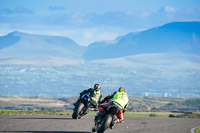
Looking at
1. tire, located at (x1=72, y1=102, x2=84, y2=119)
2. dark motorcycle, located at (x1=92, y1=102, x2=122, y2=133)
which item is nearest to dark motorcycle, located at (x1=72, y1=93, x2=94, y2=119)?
tire, located at (x1=72, y1=102, x2=84, y2=119)

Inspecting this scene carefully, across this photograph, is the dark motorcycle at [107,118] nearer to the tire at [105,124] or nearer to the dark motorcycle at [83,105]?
the tire at [105,124]

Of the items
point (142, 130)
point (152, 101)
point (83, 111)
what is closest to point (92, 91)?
point (83, 111)

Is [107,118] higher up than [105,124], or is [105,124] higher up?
[107,118]

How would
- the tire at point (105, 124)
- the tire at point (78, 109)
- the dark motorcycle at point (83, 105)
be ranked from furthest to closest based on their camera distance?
the tire at point (78, 109), the dark motorcycle at point (83, 105), the tire at point (105, 124)

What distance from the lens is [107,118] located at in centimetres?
2094

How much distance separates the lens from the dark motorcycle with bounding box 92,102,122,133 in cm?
2088

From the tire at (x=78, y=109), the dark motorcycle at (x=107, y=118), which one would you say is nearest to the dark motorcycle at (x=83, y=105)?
the tire at (x=78, y=109)

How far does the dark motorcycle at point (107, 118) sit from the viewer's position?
20.9 metres

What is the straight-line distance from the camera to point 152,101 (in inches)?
5787

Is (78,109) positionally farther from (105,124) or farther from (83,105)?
(105,124)

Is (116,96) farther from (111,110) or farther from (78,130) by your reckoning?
(78,130)

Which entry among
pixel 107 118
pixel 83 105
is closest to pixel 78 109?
pixel 83 105

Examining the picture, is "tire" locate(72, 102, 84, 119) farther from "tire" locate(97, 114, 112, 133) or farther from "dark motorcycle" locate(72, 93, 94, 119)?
"tire" locate(97, 114, 112, 133)

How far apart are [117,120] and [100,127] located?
1002 mm
